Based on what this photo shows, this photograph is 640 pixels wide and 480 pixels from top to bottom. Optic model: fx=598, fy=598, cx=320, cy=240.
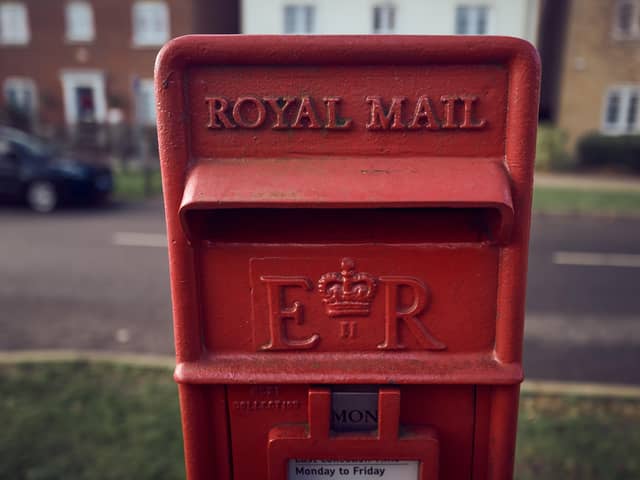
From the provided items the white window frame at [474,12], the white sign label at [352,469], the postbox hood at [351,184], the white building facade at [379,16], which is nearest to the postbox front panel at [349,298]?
the postbox hood at [351,184]

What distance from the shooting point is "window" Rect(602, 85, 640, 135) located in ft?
57.2

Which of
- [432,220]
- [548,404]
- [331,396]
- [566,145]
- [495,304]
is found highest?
[432,220]

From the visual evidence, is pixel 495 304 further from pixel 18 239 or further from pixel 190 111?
pixel 18 239

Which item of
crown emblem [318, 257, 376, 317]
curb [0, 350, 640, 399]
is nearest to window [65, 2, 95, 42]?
curb [0, 350, 640, 399]

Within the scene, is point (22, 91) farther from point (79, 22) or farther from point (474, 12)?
point (474, 12)

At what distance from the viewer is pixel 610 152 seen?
15.9 meters

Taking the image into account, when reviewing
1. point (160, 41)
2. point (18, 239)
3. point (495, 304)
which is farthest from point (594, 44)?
point (495, 304)

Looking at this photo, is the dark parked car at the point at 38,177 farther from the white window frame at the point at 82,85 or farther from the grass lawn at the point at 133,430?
the white window frame at the point at 82,85

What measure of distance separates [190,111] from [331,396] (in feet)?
2.59

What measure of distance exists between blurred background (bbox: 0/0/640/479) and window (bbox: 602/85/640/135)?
0.04 meters

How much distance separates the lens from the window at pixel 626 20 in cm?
1678

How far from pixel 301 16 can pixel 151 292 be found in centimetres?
1498

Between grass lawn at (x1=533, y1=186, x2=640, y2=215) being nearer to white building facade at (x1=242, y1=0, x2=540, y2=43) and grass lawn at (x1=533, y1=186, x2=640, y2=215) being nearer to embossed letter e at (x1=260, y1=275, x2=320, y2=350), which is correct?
white building facade at (x1=242, y1=0, x2=540, y2=43)

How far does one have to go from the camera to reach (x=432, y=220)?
4.81 feet
